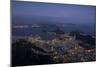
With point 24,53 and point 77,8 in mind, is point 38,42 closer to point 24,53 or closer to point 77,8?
point 24,53

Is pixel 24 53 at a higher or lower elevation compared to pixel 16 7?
lower

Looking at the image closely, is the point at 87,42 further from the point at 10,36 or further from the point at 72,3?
the point at 10,36

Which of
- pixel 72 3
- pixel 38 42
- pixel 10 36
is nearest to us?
pixel 10 36

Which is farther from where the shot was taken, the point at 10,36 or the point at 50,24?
the point at 50,24

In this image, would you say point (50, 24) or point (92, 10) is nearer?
point (50, 24)

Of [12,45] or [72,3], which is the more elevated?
[72,3]

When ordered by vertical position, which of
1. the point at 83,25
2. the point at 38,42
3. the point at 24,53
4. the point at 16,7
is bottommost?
the point at 24,53

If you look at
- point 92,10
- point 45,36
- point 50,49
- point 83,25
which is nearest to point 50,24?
point 45,36

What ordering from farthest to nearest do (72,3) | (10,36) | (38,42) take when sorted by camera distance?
(72,3) < (38,42) < (10,36)

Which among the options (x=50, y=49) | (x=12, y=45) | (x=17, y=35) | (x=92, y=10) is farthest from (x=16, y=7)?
(x=92, y=10)
